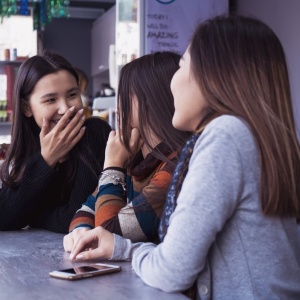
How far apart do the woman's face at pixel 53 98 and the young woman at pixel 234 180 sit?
2.68 feet

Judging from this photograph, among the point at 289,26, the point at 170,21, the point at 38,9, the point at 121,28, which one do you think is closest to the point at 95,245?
the point at 289,26

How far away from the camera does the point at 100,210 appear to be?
59.1 inches

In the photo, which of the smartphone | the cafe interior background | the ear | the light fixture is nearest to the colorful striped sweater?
the smartphone

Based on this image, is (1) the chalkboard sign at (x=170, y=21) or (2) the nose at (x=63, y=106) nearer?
(2) the nose at (x=63, y=106)

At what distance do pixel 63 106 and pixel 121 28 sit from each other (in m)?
3.25

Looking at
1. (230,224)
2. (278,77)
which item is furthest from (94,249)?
(278,77)

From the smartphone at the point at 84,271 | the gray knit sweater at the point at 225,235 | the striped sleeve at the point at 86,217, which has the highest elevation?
the gray knit sweater at the point at 225,235

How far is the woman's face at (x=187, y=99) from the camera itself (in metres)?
1.16

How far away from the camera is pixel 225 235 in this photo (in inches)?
42.1

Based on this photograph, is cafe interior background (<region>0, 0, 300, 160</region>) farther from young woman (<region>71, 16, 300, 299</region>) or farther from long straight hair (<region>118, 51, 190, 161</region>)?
young woman (<region>71, 16, 300, 299</region>)

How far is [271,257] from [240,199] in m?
0.12

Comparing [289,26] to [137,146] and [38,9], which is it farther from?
[137,146]

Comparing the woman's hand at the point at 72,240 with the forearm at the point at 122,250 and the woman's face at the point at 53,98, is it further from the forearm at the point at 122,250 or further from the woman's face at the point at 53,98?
the woman's face at the point at 53,98

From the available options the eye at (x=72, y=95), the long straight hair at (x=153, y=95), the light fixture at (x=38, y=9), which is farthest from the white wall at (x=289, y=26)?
the long straight hair at (x=153, y=95)
